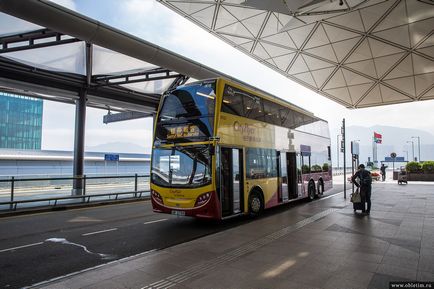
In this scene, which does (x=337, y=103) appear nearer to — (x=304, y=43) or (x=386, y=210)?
(x=304, y=43)

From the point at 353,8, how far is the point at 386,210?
11194 millimetres

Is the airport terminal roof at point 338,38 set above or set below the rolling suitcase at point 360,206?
above

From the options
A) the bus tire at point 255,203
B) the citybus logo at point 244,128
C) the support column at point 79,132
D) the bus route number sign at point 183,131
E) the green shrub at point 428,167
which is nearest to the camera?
the bus route number sign at point 183,131

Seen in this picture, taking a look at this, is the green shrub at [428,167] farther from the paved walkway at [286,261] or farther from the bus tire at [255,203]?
the bus tire at [255,203]

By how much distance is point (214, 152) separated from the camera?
8453 mm

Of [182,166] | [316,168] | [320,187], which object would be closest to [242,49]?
[316,168]

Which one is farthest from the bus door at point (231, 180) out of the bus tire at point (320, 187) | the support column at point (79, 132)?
the support column at point (79, 132)

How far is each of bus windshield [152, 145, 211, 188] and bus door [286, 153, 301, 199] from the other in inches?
216

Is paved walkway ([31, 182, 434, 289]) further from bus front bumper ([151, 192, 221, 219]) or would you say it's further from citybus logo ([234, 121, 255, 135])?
citybus logo ([234, 121, 255, 135])

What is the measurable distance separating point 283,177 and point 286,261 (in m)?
7.12

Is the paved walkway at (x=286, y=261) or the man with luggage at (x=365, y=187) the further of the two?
the man with luggage at (x=365, y=187)

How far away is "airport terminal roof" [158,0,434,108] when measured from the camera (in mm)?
17359

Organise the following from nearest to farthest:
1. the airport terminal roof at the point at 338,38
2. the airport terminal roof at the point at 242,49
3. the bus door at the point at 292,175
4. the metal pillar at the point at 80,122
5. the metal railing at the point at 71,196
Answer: the metal railing at the point at 71,196 < the airport terminal roof at the point at 242,49 < the bus door at the point at 292,175 < the metal pillar at the point at 80,122 < the airport terminal roof at the point at 338,38

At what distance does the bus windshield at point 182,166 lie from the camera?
8.52 metres
